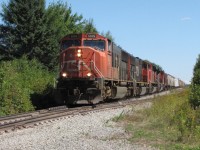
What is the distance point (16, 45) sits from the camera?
35.7 metres

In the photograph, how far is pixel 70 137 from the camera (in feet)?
32.0

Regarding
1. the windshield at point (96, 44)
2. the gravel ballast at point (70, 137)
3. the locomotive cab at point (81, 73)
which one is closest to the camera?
the gravel ballast at point (70, 137)

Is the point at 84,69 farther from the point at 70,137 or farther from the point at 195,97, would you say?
the point at 70,137

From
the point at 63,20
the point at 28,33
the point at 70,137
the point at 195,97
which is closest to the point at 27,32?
the point at 28,33

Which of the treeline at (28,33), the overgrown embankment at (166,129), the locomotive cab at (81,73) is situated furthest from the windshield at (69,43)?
the treeline at (28,33)

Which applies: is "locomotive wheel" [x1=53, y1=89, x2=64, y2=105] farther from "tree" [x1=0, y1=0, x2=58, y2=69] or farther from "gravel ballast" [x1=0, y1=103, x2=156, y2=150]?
"tree" [x1=0, y1=0, x2=58, y2=69]

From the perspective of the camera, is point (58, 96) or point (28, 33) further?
point (28, 33)

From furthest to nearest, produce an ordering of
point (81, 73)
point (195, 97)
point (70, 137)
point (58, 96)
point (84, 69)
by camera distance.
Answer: point (58, 96) < point (84, 69) < point (81, 73) < point (195, 97) < point (70, 137)

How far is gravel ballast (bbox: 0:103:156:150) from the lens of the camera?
848 centimetres

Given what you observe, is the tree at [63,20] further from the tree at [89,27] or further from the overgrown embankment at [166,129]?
the overgrown embankment at [166,129]

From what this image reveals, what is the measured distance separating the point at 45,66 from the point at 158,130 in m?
25.8

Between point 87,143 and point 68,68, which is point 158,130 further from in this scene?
point 68,68

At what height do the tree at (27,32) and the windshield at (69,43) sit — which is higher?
the tree at (27,32)

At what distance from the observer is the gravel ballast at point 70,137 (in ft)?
27.8
